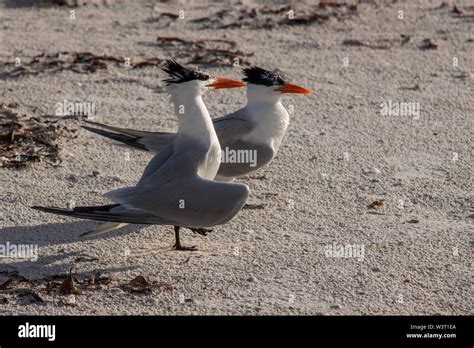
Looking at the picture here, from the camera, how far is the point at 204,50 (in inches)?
339

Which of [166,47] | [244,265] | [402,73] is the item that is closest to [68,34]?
[166,47]

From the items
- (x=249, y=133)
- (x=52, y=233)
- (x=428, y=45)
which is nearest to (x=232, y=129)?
(x=249, y=133)

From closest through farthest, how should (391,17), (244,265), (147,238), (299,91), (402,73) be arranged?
(244,265)
(147,238)
(299,91)
(402,73)
(391,17)

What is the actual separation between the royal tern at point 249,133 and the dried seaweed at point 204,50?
1961mm

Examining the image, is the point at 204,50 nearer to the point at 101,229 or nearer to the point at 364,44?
the point at 364,44

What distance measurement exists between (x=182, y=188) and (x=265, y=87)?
1.40 metres

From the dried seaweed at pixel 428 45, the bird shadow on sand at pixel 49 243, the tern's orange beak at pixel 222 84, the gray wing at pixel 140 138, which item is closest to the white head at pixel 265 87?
the tern's orange beak at pixel 222 84

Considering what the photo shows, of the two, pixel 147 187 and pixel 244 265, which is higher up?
pixel 147 187

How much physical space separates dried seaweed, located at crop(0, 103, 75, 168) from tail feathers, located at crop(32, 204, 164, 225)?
1.41 metres

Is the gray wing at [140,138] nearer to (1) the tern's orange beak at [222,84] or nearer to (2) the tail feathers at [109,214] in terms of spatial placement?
(1) the tern's orange beak at [222,84]

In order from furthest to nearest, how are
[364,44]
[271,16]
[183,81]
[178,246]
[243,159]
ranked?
1. [271,16]
2. [364,44]
3. [243,159]
4. [183,81]
5. [178,246]
